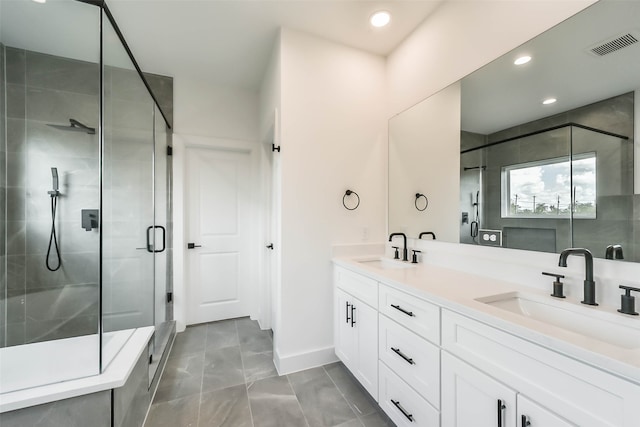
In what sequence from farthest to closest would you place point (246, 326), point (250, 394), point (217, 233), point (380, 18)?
1. point (217, 233)
2. point (246, 326)
3. point (380, 18)
4. point (250, 394)

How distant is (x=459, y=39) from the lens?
1.70m

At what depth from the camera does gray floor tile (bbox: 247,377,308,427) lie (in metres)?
1.51

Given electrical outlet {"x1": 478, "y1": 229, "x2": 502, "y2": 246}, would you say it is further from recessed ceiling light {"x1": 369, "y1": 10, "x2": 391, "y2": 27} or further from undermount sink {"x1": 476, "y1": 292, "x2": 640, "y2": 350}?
recessed ceiling light {"x1": 369, "y1": 10, "x2": 391, "y2": 27}

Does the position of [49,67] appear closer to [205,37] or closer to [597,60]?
[205,37]

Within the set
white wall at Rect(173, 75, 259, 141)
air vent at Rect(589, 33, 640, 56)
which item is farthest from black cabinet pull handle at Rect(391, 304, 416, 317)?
white wall at Rect(173, 75, 259, 141)

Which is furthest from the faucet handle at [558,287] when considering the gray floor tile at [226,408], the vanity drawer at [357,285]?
the gray floor tile at [226,408]

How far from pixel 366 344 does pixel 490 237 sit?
1.06 m

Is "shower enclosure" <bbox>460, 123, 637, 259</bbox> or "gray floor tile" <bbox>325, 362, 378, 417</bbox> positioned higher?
"shower enclosure" <bbox>460, 123, 637, 259</bbox>

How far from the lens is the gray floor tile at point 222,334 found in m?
2.45

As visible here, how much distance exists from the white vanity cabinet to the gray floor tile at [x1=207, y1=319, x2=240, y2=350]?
1.15 m

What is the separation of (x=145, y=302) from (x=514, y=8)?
3.31 metres

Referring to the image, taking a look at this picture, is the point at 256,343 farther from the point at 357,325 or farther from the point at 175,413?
the point at 357,325

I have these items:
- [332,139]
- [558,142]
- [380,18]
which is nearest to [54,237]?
[332,139]

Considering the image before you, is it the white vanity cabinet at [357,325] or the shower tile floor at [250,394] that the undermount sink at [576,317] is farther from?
the shower tile floor at [250,394]
